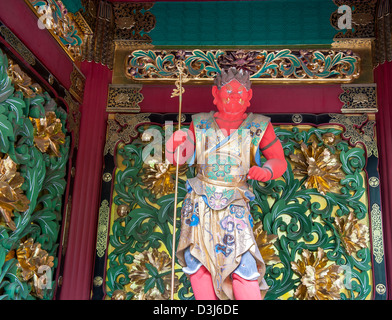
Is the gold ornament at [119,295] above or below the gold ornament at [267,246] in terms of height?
below

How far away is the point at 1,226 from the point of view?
2170 mm

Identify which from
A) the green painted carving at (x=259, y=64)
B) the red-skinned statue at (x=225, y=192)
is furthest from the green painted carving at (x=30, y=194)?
the green painted carving at (x=259, y=64)

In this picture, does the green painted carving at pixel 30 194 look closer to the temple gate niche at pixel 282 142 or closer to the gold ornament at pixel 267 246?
the temple gate niche at pixel 282 142

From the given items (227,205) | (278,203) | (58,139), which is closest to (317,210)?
(278,203)

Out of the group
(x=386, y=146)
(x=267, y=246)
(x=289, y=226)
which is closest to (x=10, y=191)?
(x=267, y=246)

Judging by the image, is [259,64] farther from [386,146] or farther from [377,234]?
[377,234]

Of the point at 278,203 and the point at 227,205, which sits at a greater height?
the point at 278,203

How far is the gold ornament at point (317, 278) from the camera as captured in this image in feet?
9.61

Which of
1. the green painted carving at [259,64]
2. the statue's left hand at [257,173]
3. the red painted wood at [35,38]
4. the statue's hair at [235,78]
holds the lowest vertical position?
the statue's left hand at [257,173]

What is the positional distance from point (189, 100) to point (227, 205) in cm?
127

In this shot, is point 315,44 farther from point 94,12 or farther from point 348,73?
point 94,12

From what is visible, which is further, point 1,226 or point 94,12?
point 94,12

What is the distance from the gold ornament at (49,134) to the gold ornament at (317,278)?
1726mm

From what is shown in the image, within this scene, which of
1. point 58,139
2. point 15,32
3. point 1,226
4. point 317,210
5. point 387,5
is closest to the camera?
point 1,226
